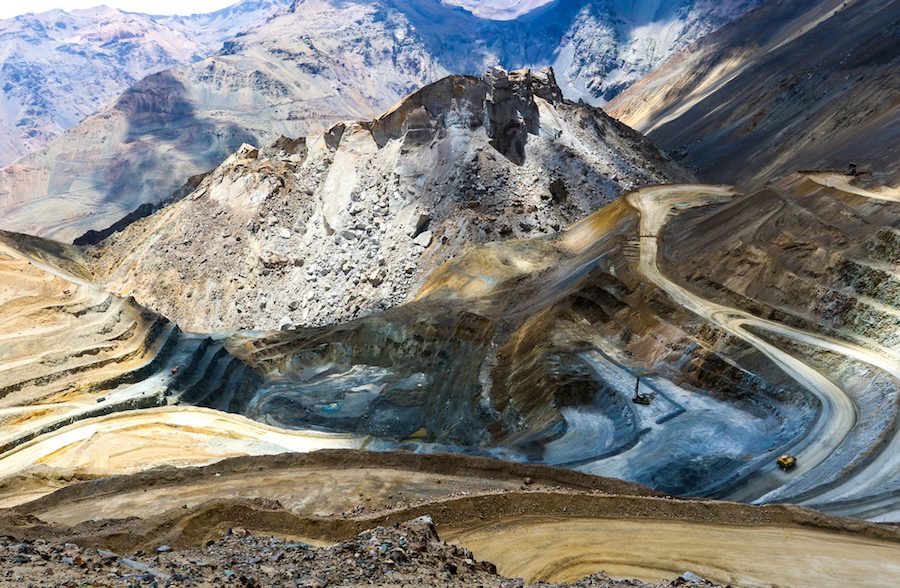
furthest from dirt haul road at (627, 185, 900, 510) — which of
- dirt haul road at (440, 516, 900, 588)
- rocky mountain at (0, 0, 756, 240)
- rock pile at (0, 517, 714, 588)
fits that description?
rocky mountain at (0, 0, 756, 240)

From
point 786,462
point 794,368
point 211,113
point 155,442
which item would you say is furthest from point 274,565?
point 211,113

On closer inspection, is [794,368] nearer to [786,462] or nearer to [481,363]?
[786,462]

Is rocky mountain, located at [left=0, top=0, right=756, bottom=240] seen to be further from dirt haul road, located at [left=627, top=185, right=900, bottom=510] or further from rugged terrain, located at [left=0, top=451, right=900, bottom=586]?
rugged terrain, located at [left=0, top=451, right=900, bottom=586]

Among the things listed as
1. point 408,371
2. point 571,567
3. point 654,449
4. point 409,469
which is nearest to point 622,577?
point 571,567

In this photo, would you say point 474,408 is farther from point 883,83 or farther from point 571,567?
point 883,83

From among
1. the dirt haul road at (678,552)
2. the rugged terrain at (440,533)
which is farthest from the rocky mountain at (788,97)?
the rugged terrain at (440,533)

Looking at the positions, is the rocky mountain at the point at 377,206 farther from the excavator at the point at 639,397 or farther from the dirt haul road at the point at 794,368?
the excavator at the point at 639,397
